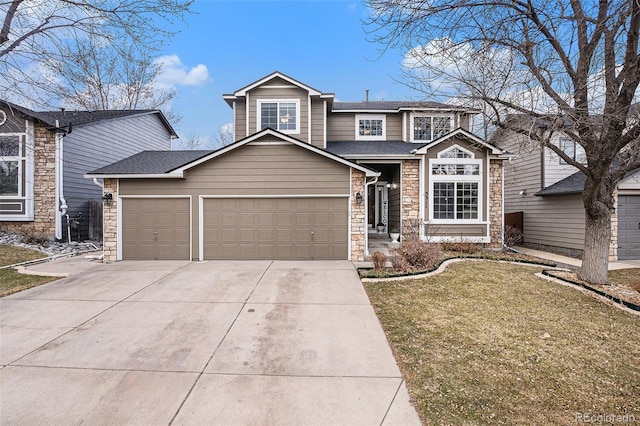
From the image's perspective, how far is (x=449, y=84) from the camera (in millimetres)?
7621

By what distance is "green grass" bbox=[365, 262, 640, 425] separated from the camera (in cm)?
311

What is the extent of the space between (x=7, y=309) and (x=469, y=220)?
12827 millimetres

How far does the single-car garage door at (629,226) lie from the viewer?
11.3m

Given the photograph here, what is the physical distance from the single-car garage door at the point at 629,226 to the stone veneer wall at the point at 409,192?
6900 millimetres

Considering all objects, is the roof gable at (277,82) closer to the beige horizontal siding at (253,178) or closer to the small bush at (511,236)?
the beige horizontal siding at (253,178)

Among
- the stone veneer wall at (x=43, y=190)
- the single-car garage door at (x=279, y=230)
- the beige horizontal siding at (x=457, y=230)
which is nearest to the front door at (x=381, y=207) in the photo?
the beige horizontal siding at (x=457, y=230)

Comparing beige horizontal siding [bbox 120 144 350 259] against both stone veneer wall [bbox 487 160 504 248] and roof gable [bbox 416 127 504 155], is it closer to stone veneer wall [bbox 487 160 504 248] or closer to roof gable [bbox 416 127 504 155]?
roof gable [bbox 416 127 504 155]

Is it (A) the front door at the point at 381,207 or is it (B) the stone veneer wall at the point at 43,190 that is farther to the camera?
(A) the front door at the point at 381,207

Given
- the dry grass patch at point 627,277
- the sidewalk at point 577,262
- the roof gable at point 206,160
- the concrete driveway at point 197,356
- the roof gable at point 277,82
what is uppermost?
the roof gable at point 277,82

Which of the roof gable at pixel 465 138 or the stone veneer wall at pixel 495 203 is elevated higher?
the roof gable at pixel 465 138

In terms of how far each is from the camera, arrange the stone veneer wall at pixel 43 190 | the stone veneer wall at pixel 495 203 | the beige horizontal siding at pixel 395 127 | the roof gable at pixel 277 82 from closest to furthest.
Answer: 1. the stone veneer wall at pixel 495 203
2. the stone veneer wall at pixel 43 190
3. the roof gable at pixel 277 82
4. the beige horizontal siding at pixel 395 127

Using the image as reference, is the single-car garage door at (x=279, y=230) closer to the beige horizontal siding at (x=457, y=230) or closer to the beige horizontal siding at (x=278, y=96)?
the beige horizontal siding at (x=457, y=230)

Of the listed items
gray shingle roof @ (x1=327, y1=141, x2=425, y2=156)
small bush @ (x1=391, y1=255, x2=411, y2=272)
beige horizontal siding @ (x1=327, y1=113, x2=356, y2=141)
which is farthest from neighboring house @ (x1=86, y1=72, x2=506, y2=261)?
beige horizontal siding @ (x1=327, y1=113, x2=356, y2=141)

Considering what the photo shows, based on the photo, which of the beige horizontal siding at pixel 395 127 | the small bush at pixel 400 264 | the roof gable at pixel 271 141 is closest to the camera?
the small bush at pixel 400 264
